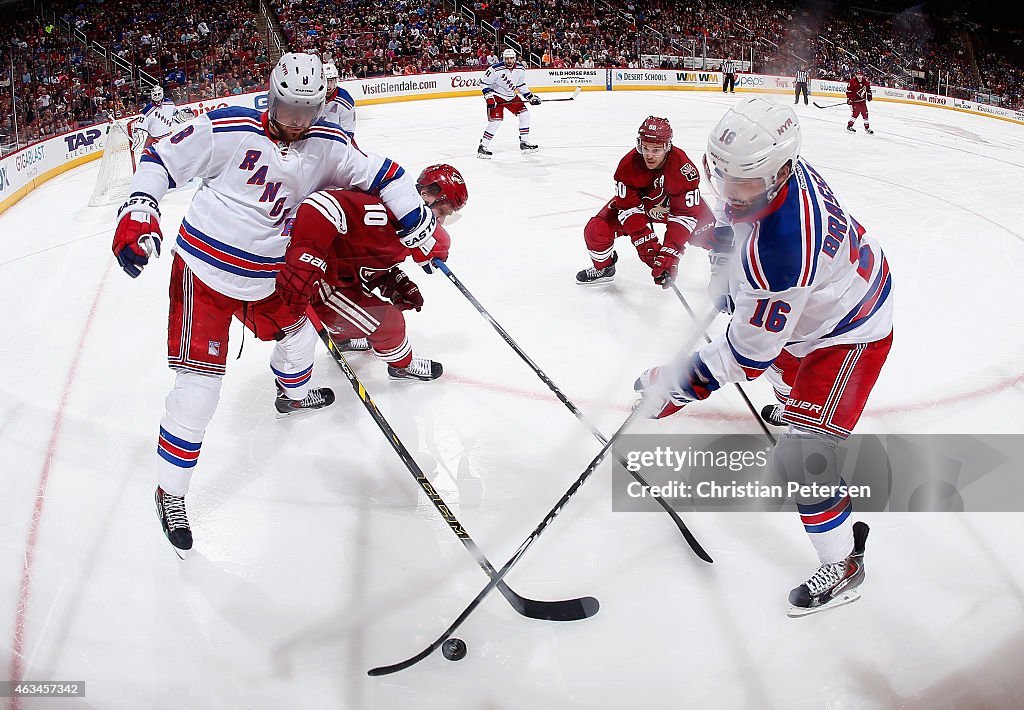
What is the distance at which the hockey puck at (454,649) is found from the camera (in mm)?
2170

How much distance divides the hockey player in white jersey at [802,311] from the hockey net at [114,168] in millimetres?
6602

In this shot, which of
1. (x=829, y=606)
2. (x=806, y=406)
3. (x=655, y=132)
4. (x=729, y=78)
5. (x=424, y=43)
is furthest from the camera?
(x=424, y=43)

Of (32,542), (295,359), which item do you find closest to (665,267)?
(295,359)

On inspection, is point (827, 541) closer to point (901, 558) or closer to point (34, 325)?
point (901, 558)

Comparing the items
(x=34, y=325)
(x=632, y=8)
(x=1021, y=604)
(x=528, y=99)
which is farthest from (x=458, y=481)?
(x=632, y=8)

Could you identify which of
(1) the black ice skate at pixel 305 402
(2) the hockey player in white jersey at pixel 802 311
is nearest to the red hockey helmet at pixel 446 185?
(1) the black ice skate at pixel 305 402

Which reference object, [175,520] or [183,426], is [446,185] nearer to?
[183,426]

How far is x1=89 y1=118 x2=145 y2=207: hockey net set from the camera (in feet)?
23.6

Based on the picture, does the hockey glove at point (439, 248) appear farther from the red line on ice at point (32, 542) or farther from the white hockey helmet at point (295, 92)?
the red line on ice at point (32, 542)

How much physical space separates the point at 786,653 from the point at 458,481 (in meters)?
1.35

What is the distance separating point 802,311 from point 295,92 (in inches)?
67.9

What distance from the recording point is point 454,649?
7.13ft

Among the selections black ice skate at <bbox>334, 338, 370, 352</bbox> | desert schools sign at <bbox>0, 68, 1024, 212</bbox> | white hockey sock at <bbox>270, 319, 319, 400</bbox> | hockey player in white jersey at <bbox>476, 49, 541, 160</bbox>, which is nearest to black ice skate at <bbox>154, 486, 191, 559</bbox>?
white hockey sock at <bbox>270, 319, 319, 400</bbox>

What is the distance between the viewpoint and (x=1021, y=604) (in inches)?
93.5
